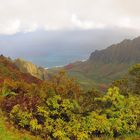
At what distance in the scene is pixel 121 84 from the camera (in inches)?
904

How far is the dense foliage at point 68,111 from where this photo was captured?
682 inches

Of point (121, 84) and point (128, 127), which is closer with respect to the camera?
point (128, 127)

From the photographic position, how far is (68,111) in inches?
707

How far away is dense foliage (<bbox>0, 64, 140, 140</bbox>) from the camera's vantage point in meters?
17.3

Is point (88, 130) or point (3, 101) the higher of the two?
point (3, 101)

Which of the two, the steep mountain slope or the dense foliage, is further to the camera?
the steep mountain slope

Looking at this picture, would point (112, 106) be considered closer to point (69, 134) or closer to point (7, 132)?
point (69, 134)

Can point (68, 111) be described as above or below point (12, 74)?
below

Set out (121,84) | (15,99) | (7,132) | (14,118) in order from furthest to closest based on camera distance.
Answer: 1. (121,84)
2. (15,99)
3. (14,118)
4. (7,132)

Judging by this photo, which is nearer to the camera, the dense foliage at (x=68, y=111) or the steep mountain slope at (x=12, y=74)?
the dense foliage at (x=68, y=111)

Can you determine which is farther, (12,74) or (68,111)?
(12,74)

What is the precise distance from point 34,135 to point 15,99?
8.77ft

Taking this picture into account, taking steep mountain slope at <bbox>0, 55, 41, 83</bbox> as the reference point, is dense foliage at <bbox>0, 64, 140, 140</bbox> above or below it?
below

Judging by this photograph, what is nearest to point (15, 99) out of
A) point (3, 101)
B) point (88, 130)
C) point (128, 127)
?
point (3, 101)
